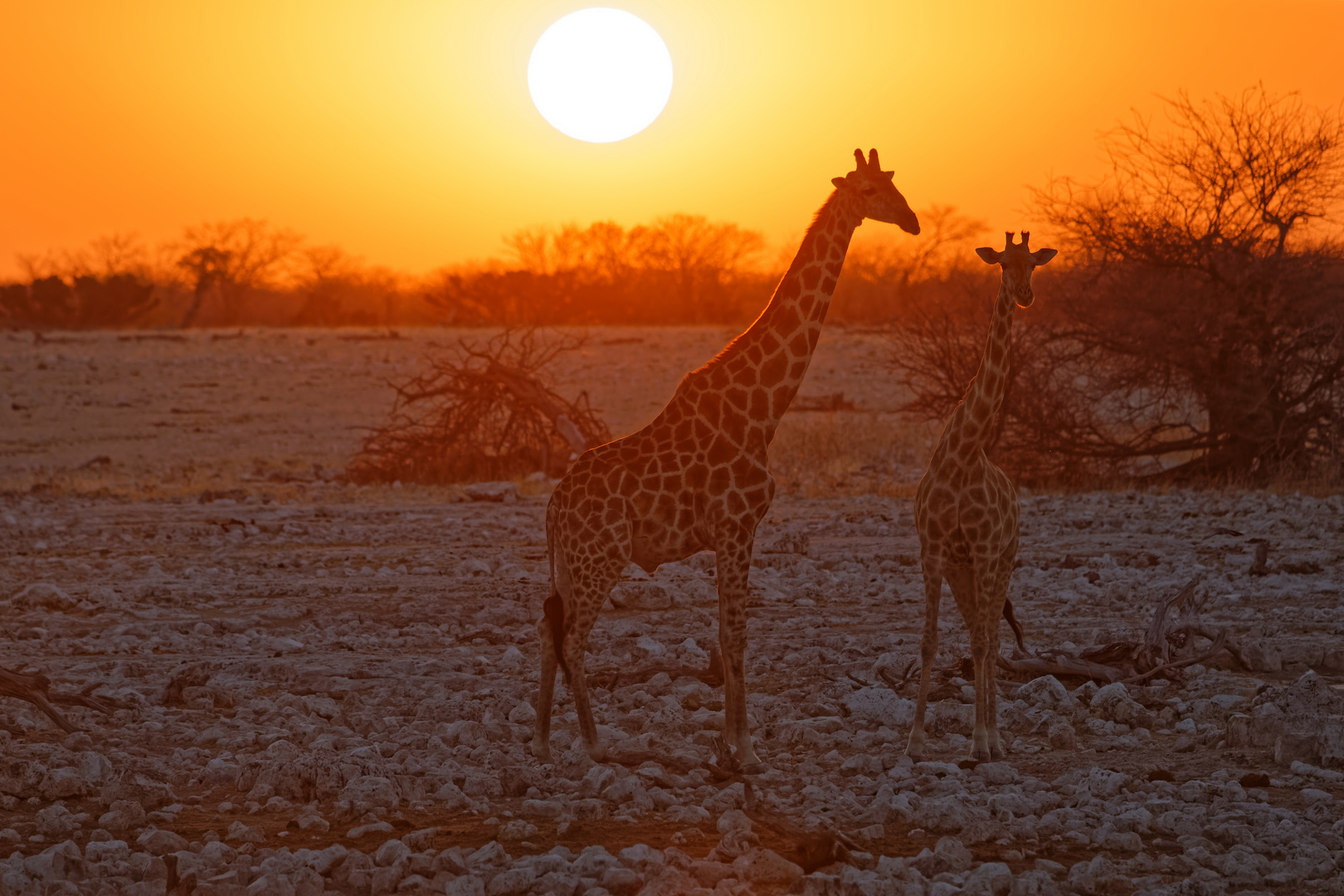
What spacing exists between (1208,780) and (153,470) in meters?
15.5

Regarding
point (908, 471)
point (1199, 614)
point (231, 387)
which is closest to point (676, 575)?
point (1199, 614)

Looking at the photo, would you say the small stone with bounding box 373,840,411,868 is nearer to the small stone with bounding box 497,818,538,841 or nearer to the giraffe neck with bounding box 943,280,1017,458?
the small stone with bounding box 497,818,538,841

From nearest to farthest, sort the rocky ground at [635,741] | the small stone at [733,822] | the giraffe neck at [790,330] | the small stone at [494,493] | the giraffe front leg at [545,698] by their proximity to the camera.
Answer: the rocky ground at [635,741]
the small stone at [733,822]
the giraffe front leg at [545,698]
the giraffe neck at [790,330]
the small stone at [494,493]

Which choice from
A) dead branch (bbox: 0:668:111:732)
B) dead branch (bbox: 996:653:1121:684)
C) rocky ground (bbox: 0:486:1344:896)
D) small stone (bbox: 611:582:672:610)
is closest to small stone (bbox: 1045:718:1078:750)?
rocky ground (bbox: 0:486:1344:896)

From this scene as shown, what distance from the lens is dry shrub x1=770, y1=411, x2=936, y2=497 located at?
47.6ft

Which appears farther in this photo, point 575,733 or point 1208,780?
point 575,733

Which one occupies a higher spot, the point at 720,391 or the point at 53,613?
the point at 720,391

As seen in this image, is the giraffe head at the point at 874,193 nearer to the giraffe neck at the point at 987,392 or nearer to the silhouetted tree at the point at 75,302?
the giraffe neck at the point at 987,392

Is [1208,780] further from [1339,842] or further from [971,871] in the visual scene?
[971,871]

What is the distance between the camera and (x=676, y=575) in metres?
9.57

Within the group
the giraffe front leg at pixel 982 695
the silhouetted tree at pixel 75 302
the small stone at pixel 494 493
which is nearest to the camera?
the giraffe front leg at pixel 982 695

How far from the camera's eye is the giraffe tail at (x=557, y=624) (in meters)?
5.43

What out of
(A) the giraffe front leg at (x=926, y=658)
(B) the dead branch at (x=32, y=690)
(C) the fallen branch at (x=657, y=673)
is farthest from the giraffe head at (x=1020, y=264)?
(B) the dead branch at (x=32, y=690)

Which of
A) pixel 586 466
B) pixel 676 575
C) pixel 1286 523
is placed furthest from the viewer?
pixel 1286 523
